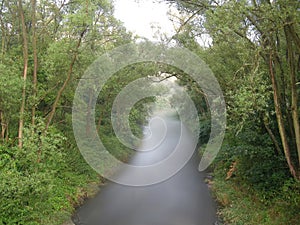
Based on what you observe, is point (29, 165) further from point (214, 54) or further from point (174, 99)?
point (174, 99)

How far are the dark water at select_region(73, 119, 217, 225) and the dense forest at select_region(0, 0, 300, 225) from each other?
2.21ft

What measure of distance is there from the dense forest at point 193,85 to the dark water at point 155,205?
672 mm

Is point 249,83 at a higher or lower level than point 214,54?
lower

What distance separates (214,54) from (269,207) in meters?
7.56

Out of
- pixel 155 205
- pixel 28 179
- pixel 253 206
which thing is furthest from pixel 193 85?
pixel 28 179

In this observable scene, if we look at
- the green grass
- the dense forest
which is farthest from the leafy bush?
the green grass

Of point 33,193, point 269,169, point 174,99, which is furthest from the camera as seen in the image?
point 174,99

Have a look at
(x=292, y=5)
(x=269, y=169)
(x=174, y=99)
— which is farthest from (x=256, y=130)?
(x=174, y=99)

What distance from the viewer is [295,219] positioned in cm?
743

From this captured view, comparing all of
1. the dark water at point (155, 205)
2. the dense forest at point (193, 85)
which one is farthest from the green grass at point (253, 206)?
the dark water at point (155, 205)

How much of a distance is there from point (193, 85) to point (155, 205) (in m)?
5.48

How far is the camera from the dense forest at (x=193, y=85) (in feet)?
23.3

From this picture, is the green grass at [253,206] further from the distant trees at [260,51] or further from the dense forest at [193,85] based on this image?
the distant trees at [260,51]

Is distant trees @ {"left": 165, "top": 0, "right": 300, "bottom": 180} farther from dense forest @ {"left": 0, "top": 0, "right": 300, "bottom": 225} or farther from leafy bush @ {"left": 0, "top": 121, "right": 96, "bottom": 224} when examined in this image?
leafy bush @ {"left": 0, "top": 121, "right": 96, "bottom": 224}
